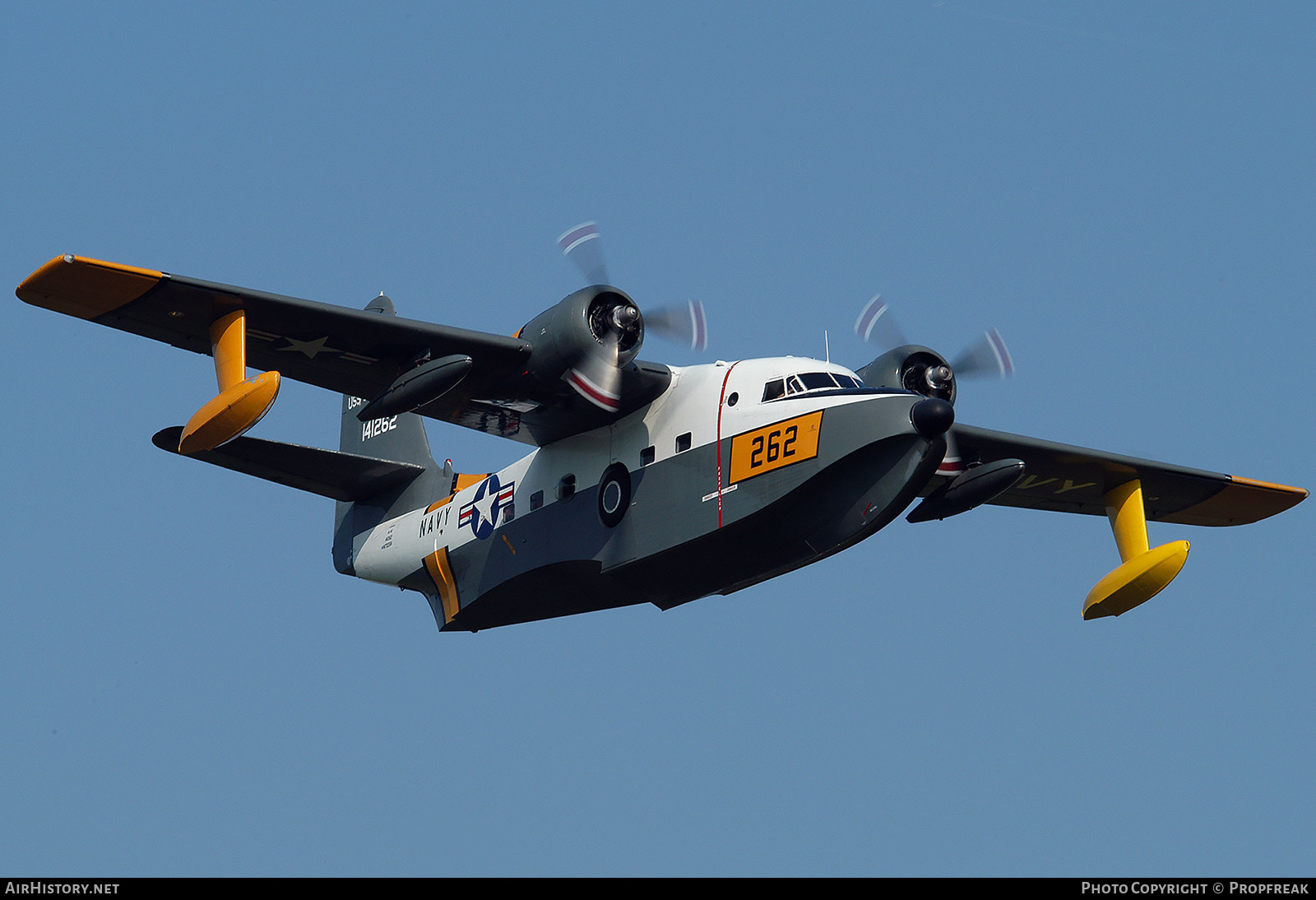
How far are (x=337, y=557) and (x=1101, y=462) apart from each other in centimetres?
1155

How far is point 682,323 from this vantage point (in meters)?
19.1

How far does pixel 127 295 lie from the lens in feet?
57.2

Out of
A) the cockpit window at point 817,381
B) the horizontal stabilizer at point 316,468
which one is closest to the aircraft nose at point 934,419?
the cockpit window at point 817,381

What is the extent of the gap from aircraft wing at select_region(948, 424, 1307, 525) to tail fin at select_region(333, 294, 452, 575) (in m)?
7.54

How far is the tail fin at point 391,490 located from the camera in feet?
76.4

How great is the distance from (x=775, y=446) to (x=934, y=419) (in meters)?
1.89

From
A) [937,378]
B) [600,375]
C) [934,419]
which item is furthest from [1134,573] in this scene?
[600,375]

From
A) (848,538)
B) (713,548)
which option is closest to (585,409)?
(713,548)

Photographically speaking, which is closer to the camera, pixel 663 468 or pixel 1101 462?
pixel 663 468

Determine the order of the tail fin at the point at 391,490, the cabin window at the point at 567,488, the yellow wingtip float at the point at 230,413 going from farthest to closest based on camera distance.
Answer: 1. the tail fin at the point at 391,490
2. the cabin window at the point at 567,488
3. the yellow wingtip float at the point at 230,413

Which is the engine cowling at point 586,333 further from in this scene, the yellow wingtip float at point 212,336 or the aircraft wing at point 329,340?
the yellow wingtip float at point 212,336

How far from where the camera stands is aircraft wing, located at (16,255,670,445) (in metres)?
17.3

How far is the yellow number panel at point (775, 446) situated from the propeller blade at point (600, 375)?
1.63 meters
